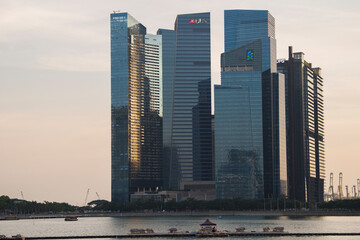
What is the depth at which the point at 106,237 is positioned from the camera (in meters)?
182

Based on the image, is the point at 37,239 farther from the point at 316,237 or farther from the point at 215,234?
the point at 316,237

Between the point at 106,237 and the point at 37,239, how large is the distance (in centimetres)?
1736

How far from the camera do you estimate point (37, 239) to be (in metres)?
175

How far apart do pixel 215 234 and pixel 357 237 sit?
34.0m

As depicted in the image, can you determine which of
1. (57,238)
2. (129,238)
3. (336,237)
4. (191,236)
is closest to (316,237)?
(336,237)

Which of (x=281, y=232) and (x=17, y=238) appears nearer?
(x=17, y=238)

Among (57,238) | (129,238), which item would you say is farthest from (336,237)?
(57,238)

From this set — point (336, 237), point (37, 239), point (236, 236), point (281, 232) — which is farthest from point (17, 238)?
point (336, 237)

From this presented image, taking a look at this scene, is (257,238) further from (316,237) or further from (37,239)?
(37,239)

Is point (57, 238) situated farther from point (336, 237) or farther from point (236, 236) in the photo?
point (336, 237)

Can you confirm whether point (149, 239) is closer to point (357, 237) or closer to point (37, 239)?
point (37, 239)

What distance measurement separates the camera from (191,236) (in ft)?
578

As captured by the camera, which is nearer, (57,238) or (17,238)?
(17,238)

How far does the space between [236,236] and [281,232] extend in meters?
11.8
